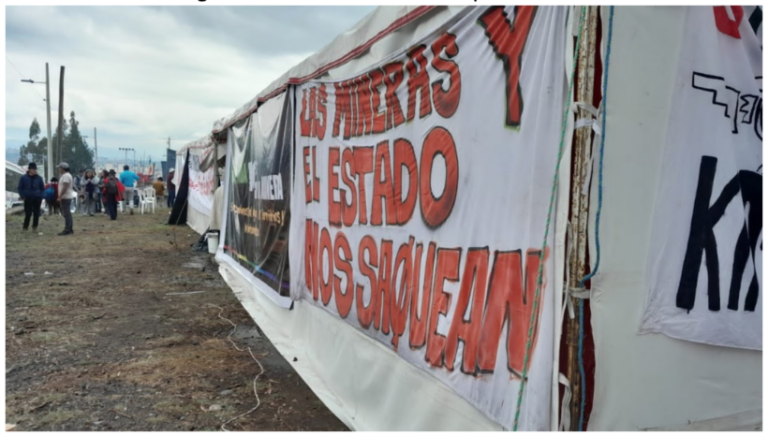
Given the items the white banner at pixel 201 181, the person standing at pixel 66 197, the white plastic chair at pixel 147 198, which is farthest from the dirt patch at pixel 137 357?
the white plastic chair at pixel 147 198

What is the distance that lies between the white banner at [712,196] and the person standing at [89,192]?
1982cm

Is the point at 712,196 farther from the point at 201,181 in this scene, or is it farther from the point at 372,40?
the point at 201,181

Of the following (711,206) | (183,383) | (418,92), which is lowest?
(183,383)

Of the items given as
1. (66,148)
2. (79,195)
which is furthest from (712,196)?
(66,148)

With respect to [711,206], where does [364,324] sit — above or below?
below

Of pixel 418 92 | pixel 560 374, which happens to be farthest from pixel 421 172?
pixel 560 374

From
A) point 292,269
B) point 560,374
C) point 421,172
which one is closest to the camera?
point 560,374

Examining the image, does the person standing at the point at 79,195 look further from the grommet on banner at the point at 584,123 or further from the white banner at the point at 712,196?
the white banner at the point at 712,196

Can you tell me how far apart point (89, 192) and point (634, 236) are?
20556 mm

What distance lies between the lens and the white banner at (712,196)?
83.2 inches

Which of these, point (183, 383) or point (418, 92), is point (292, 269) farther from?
point (418, 92)

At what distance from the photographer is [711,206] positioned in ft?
7.10

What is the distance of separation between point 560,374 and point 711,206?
863 mm

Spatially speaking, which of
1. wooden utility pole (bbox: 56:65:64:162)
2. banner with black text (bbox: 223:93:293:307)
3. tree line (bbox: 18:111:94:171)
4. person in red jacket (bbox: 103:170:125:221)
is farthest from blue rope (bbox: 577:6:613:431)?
tree line (bbox: 18:111:94:171)
